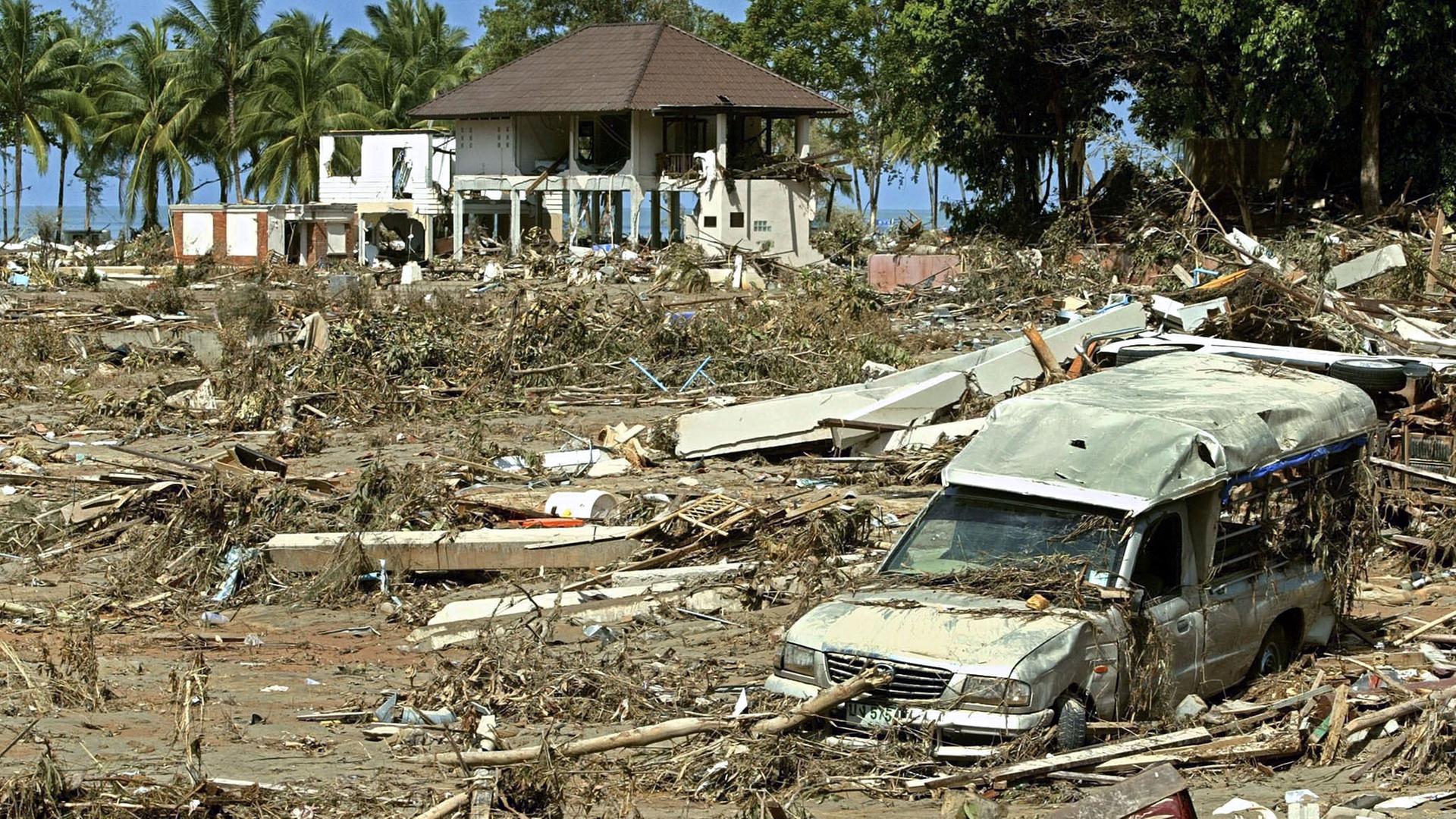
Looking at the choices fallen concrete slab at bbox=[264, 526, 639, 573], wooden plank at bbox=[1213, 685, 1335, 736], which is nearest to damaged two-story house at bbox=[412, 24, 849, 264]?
fallen concrete slab at bbox=[264, 526, 639, 573]

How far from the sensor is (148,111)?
58781mm

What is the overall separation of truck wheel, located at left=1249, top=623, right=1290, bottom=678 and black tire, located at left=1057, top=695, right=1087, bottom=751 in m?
1.95

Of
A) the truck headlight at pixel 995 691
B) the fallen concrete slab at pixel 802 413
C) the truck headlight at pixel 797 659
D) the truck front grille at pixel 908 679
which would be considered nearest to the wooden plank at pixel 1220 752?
the truck headlight at pixel 995 691

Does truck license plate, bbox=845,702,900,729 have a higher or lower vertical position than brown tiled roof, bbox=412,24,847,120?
lower

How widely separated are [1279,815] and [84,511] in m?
10.8

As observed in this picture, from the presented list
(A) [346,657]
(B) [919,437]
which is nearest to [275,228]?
(B) [919,437]

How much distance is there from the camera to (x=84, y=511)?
1357cm

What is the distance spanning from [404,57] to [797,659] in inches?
2390

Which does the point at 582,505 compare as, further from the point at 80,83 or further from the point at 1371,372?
the point at 80,83

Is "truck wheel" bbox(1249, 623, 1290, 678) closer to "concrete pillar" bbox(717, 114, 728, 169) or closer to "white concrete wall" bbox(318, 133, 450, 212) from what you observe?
"concrete pillar" bbox(717, 114, 728, 169)

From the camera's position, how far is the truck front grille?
23.4ft

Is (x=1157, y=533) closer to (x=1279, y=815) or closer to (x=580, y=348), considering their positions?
(x=1279, y=815)

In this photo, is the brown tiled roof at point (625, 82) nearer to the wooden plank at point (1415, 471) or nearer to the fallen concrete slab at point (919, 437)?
the fallen concrete slab at point (919, 437)

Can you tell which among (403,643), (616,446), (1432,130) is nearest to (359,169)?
(1432,130)
